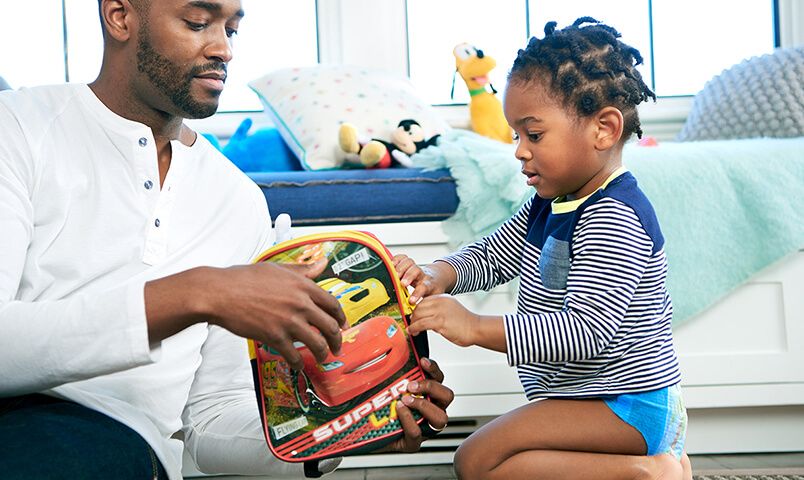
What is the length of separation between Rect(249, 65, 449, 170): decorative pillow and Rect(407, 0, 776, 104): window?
324 mm

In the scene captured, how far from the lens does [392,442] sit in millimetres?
1002

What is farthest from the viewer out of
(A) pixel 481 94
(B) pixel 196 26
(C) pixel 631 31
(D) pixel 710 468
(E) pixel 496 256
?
(C) pixel 631 31

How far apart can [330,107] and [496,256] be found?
93cm

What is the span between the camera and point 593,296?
1.12m

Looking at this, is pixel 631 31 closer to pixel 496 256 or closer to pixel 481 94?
pixel 481 94

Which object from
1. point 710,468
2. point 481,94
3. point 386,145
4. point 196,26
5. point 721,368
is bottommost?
point 710,468

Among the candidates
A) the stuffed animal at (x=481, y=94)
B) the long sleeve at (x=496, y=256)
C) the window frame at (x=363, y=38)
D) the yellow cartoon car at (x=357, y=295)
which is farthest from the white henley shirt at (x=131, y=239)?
the window frame at (x=363, y=38)

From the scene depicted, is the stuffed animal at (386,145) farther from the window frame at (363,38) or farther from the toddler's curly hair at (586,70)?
the toddler's curly hair at (586,70)

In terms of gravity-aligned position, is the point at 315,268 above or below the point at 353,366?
above

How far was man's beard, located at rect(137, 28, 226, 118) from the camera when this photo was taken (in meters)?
1.16

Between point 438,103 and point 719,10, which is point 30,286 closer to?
point 438,103

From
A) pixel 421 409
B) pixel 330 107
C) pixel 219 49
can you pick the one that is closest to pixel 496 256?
pixel 421 409

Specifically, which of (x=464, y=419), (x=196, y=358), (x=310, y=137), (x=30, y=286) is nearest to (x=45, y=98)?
(x=30, y=286)

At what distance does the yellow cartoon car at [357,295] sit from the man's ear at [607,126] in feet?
1.34
